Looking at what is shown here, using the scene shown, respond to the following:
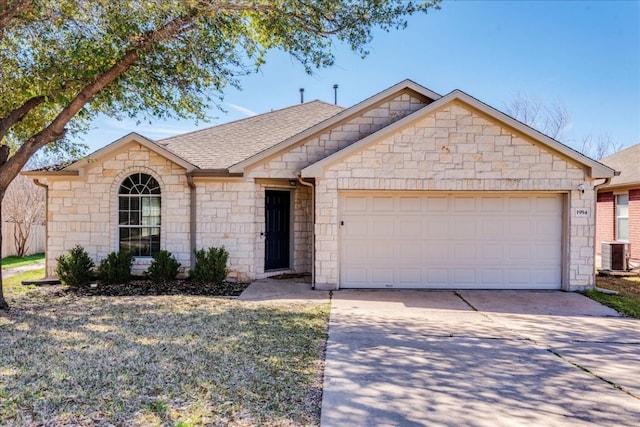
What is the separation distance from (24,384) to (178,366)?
1.52m

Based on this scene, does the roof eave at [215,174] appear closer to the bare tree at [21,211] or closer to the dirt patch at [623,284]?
the dirt patch at [623,284]

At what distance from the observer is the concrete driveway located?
367cm

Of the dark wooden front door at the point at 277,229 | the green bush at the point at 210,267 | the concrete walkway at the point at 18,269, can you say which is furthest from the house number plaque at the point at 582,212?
the concrete walkway at the point at 18,269

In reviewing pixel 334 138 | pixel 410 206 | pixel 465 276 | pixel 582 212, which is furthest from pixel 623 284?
pixel 334 138

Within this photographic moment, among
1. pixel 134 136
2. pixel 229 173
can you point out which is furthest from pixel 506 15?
pixel 134 136

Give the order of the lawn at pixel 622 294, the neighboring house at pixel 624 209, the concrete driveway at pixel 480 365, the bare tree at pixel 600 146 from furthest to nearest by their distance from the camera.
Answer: the bare tree at pixel 600 146 → the neighboring house at pixel 624 209 → the lawn at pixel 622 294 → the concrete driveway at pixel 480 365

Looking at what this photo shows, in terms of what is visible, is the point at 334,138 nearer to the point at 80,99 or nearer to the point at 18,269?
the point at 80,99

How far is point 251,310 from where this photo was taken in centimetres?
745

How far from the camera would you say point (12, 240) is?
18516 millimetres

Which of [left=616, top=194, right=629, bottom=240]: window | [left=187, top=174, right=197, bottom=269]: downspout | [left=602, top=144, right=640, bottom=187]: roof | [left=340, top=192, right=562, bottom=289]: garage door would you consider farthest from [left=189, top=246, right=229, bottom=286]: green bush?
[left=616, top=194, right=629, bottom=240]: window

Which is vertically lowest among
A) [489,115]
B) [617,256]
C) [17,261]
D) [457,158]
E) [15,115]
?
[17,261]

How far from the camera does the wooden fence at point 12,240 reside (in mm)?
18039

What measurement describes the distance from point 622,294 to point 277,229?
28.5ft

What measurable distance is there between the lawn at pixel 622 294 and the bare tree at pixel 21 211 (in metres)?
22.6
